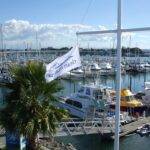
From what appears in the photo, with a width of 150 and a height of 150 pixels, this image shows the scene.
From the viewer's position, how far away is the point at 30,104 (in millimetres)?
20250

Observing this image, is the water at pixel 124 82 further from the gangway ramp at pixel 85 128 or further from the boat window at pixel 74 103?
the gangway ramp at pixel 85 128

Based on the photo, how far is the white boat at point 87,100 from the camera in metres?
39.4

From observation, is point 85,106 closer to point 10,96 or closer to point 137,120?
point 137,120

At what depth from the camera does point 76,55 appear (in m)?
16.6

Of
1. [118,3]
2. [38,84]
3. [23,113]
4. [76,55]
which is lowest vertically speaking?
[23,113]

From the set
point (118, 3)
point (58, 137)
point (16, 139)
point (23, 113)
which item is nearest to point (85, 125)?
point (58, 137)

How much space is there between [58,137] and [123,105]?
16487 millimetres

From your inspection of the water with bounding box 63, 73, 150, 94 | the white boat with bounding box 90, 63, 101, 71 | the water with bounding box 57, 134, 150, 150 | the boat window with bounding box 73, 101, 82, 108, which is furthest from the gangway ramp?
the white boat with bounding box 90, 63, 101, 71

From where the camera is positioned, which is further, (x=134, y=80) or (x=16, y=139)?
(x=134, y=80)

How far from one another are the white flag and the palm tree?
10.2ft

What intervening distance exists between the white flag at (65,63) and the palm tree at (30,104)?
312cm

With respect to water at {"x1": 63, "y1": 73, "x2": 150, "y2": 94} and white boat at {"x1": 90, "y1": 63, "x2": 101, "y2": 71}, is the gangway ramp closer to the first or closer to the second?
water at {"x1": 63, "y1": 73, "x2": 150, "y2": 94}

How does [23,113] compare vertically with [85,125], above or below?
above

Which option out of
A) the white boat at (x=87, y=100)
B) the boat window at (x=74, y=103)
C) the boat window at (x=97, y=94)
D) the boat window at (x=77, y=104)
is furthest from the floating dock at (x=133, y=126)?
the boat window at (x=74, y=103)
